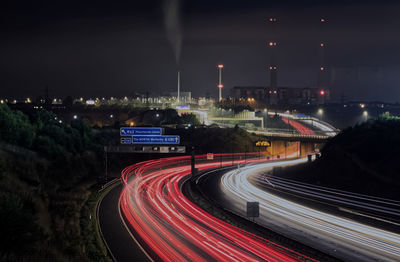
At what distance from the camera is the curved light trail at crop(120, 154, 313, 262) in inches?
864

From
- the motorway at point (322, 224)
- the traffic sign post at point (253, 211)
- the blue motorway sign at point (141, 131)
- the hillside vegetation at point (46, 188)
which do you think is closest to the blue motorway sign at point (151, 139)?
the blue motorway sign at point (141, 131)

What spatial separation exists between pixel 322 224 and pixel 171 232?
11.6m

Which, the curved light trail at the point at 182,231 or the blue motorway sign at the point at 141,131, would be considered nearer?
the curved light trail at the point at 182,231

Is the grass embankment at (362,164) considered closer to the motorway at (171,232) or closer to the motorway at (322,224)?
the motorway at (322,224)

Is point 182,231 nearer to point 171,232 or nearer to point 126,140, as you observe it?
point 171,232

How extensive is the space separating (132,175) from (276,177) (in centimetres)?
2021

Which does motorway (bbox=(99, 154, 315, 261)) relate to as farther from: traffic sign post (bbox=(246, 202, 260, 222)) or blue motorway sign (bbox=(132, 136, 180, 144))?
blue motorway sign (bbox=(132, 136, 180, 144))

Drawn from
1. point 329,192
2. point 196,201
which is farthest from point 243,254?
point 329,192

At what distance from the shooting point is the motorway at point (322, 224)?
24.3 metres

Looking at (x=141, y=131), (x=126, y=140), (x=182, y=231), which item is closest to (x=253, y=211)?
(x=182, y=231)

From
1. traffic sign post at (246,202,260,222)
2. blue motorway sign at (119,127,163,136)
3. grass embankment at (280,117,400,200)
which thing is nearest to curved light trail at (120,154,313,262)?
traffic sign post at (246,202,260,222)

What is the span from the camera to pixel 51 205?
32906 millimetres

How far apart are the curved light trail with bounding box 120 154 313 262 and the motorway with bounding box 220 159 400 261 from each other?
4.33 meters

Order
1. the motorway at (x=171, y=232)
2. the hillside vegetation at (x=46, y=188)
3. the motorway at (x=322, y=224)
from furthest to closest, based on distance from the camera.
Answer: the motorway at (x=322, y=224)
the motorway at (x=171, y=232)
the hillside vegetation at (x=46, y=188)
